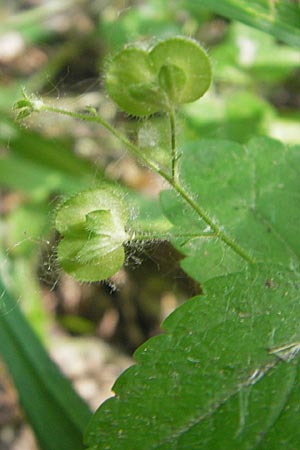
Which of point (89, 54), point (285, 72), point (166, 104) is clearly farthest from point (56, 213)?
point (89, 54)

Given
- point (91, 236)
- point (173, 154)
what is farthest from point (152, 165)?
point (91, 236)

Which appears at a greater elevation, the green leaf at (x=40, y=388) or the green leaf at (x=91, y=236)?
the green leaf at (x=91, y=236)

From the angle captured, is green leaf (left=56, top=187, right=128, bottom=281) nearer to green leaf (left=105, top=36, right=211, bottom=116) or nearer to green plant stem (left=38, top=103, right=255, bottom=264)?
green plant stem (left=38, top=103, right=255, bottom=264)

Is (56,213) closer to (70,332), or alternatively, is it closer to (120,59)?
(120,59)

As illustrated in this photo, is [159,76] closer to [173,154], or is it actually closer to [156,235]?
[173,154]

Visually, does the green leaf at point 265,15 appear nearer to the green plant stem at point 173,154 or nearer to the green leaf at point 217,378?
the green plant stem at point 173,154

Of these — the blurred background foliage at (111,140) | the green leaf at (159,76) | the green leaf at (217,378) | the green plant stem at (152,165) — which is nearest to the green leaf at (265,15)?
the blurred background foliage at (111,140)

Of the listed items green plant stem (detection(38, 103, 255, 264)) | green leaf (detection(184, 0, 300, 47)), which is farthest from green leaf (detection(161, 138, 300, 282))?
green leaf (detection(184, 0, 300, 47))
